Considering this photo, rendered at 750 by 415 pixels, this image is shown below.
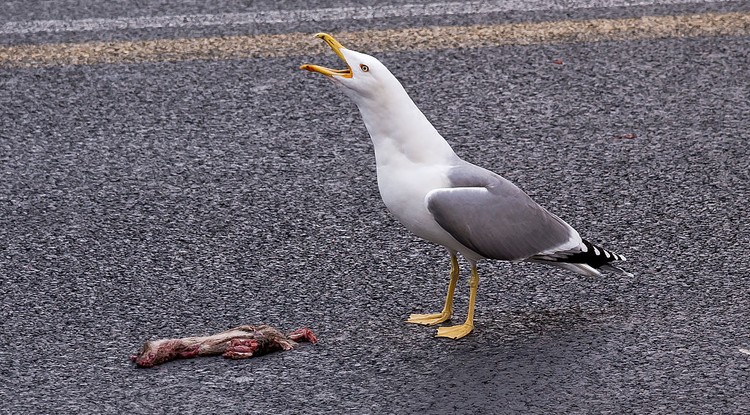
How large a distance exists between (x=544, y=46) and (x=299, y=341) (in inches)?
114

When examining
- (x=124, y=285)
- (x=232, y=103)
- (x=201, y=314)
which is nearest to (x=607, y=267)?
(x=201, y=314)

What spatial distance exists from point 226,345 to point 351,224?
1037 millimetres

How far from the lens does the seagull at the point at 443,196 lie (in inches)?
142

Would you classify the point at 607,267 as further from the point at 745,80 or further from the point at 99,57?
the point at 99,57

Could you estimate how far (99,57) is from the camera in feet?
20.1

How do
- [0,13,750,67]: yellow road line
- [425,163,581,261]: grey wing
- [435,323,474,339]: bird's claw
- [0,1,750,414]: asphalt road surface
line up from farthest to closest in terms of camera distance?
[0,13,750,67]: yellow road line
[435,323,474,339]: bird's claw
[425,163,581,261]: grey wing
[0,1,750,414]: asphalt road surface

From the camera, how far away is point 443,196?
3.57 m

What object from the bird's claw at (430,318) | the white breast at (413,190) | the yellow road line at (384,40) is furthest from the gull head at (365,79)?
the yellow road line at (384,40)

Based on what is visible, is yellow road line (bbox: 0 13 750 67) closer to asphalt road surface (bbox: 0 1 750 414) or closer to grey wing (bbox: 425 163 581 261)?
asphalt road surface (bbox: 0 1 750 414)

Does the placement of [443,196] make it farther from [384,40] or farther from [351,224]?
[384,40]

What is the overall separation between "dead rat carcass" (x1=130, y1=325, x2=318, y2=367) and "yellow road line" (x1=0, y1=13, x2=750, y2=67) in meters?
2.68

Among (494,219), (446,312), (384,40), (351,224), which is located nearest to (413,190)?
(494,219)

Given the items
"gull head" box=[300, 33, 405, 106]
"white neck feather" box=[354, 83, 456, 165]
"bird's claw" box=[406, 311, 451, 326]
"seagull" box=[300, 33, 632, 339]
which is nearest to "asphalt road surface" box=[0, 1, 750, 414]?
"bird's claw" box=[406, 311, 451, 326]

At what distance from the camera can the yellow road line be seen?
613cm
